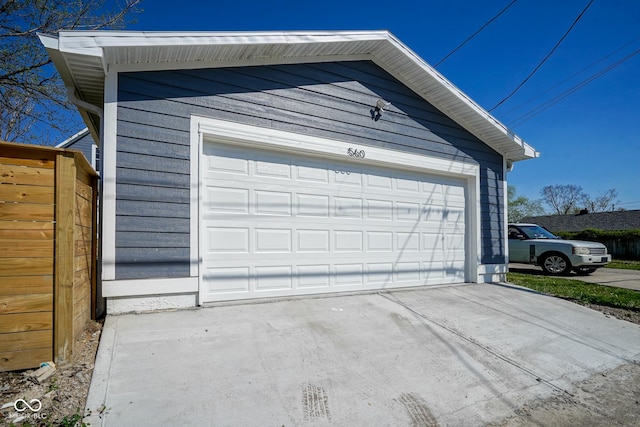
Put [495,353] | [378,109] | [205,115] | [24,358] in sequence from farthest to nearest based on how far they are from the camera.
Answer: [378,109], [205,115], [495,353], [24,358]

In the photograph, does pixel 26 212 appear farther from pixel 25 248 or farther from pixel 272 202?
pixel 272 202

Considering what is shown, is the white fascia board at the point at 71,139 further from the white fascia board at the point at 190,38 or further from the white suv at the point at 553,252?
the white suv at the point at 553,252

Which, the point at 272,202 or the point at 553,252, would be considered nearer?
the point at 272,202

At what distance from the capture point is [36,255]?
105 inches

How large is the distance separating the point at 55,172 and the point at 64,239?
1.81 ft

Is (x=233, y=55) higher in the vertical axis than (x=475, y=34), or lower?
lower

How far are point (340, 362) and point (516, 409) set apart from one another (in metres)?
1.46

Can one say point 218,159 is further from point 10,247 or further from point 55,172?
point 10,247

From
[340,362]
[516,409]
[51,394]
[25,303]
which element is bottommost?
[516,409]

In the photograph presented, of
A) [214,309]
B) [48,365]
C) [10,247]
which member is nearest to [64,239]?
[10,247]

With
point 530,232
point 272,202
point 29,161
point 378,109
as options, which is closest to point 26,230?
point 29,161

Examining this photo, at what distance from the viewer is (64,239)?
277 cm

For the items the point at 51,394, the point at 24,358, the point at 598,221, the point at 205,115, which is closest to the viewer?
the point at 51,394

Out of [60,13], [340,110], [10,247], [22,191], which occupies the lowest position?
[10,247]
